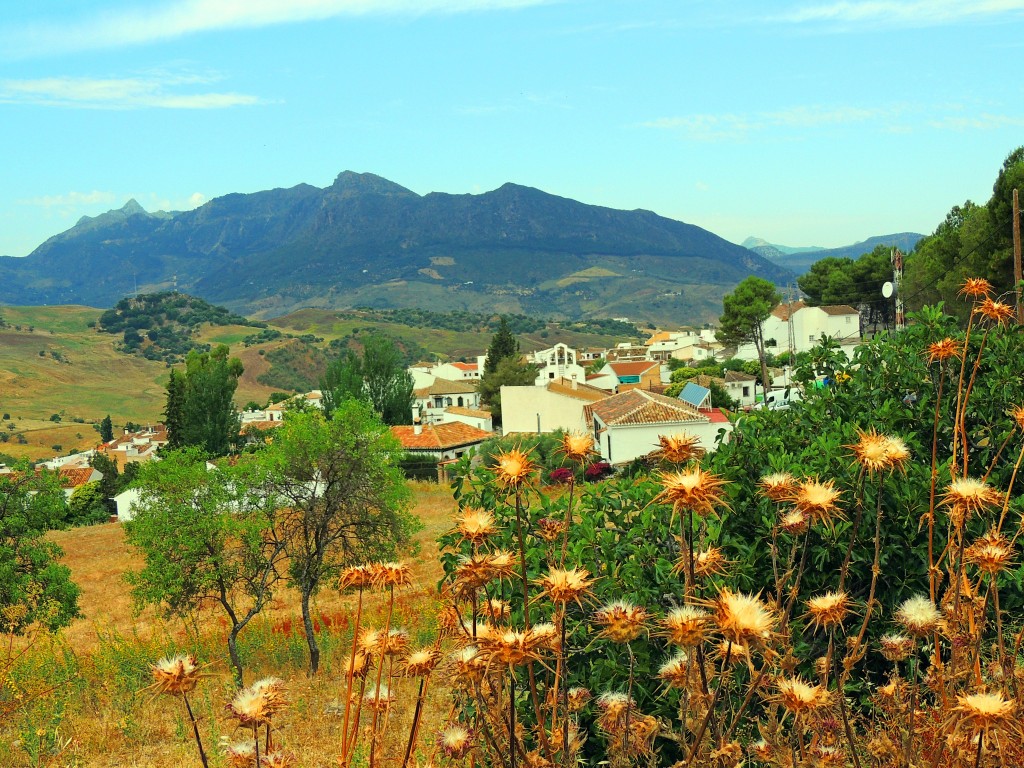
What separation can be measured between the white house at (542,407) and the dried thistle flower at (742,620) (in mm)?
51168

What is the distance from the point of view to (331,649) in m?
14.2

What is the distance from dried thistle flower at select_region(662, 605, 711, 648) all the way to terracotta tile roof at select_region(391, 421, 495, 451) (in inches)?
1837

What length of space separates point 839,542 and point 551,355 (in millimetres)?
83523

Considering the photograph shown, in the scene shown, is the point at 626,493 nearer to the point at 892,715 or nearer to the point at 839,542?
the point at 839,542

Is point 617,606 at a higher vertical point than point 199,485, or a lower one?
higher

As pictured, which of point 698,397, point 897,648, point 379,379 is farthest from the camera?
point 379,379

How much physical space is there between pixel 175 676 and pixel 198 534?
15.2 metres

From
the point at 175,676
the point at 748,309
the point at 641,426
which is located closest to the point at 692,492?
the point at 175,676

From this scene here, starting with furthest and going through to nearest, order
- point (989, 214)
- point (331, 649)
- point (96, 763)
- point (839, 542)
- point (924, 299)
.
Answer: point (924, 299), point (989, 214), point (331, 649), point (96, 763), point (839, 542)

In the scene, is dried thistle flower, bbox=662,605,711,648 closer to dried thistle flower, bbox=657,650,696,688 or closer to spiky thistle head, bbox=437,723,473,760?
dried thistle flower, bbox=657,650,696,688

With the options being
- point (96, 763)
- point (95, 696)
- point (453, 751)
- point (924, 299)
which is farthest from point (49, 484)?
point (924, 299)

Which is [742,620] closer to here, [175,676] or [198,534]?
[175,676]

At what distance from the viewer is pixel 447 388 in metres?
85.9

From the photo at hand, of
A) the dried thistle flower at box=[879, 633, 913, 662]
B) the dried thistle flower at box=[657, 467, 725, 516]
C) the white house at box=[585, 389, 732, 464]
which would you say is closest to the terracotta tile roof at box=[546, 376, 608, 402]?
the white house at box=[585, 389, 732, 464]
